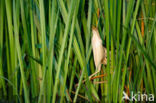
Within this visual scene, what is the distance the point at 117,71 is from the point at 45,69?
1.07 ft

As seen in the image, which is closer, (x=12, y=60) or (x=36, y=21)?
(x=36, y=21)

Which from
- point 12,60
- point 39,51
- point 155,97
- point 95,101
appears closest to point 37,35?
point 39,51

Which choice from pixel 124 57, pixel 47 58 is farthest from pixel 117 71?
pixel 47 58

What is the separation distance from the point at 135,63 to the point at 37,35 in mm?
577

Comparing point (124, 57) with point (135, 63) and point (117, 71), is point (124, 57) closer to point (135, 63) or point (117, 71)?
point (117, 71)

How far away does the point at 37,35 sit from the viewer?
1.26m

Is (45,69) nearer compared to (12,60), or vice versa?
(45,69)

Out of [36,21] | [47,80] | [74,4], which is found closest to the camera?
[74,4]

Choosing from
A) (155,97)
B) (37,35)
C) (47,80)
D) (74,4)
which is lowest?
(155,97)

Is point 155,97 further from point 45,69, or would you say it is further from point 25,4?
point 25,4

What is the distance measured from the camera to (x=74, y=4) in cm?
92

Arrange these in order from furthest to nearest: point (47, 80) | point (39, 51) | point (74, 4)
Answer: point (39, 51) < point (47, 80) < point (74, 4)

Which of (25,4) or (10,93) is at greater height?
(25,4)

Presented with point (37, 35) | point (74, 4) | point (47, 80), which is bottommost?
point (47, 80)
